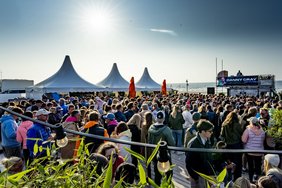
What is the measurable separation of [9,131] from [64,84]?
16.7 m

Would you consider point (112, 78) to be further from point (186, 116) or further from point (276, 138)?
point (276, 138)

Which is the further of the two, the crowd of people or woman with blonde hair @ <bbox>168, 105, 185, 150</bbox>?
woman with blonde hair @ <bbox>168, 105, 185, 150</bbox>

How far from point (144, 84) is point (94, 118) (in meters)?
25.7

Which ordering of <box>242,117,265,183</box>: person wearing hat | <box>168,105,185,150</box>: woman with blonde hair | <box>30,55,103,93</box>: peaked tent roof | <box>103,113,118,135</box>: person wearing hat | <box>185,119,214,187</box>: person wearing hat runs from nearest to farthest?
1. <box>185,119,214,187</box>: person wearing hat
2. <box>242,117,265,183</box>: person wearing hat
3. <box>103,113,118,135</box>: person wearing hat
4. <box>168,105,185,150</box>: woman with blonde hair
5. <box>30,55,103,93</box>: peaked tent roof

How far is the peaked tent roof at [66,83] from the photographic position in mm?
21109

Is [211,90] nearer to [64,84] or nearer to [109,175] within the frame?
[64,84]

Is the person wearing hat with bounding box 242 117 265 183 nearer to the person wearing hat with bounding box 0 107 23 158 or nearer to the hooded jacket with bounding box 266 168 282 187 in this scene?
the hooded jacket with bounding box 266 168 282 187

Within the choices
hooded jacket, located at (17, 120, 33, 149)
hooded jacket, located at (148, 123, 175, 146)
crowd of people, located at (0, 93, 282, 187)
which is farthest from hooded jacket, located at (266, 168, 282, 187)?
hooded jacket, located at (17, 120, 33, 149)

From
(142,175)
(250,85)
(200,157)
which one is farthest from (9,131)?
(250,85)

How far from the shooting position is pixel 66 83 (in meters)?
22.2

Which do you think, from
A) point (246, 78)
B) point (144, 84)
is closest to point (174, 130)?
point (144, 84)

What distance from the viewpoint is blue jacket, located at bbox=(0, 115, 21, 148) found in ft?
18.6

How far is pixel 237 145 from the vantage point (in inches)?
248

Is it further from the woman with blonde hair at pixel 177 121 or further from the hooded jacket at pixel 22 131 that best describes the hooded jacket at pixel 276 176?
the woman with blonde hair at pixel 177 121
